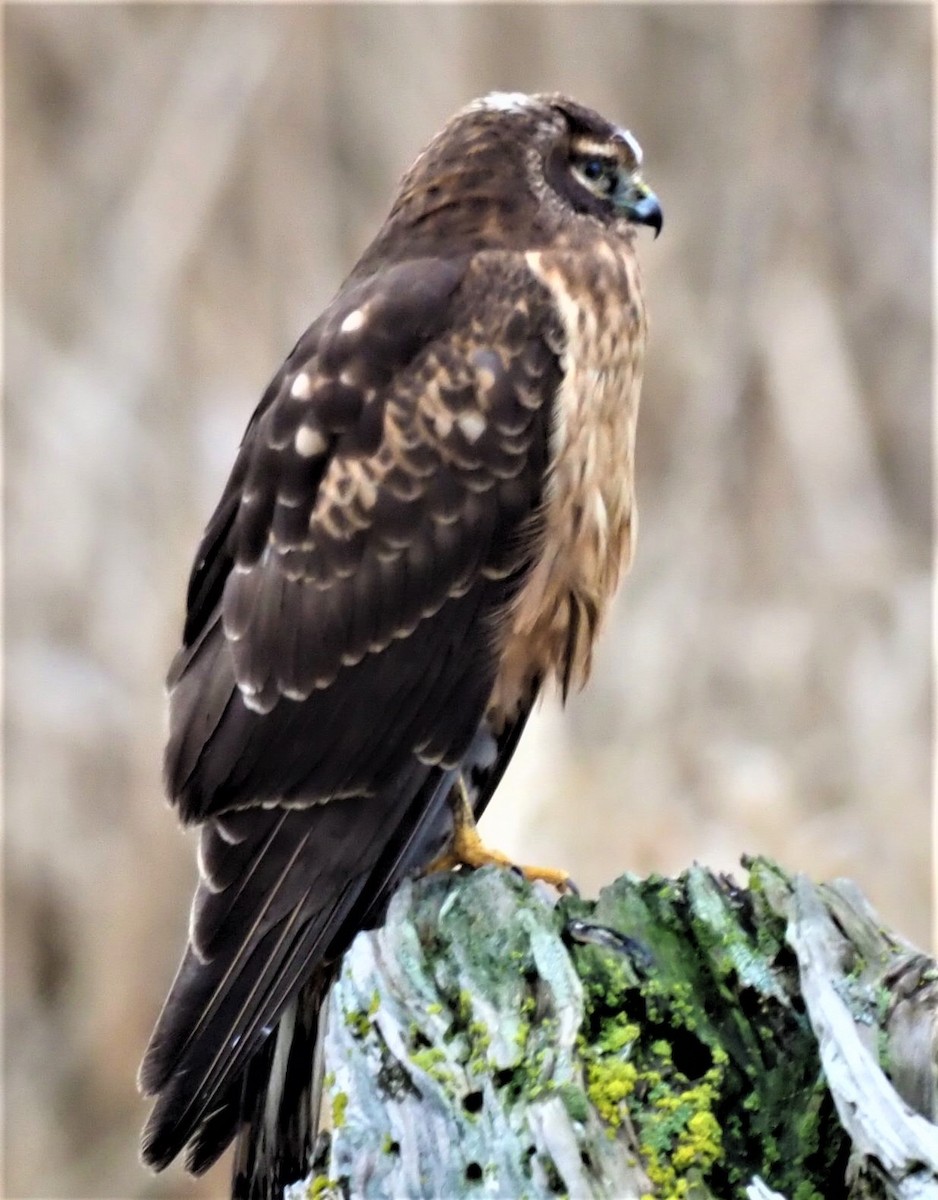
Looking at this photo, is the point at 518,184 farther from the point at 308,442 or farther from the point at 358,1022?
the point at 358,1022

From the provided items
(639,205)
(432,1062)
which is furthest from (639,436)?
(432,1062)

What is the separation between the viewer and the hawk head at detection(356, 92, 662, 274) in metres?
3.16

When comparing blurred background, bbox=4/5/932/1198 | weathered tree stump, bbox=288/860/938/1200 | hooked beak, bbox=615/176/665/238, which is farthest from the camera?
blurred background, bbox=4/5/932/1198

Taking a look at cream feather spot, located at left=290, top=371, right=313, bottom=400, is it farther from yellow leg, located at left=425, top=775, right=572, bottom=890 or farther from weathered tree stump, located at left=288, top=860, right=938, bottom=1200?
A: weathered tree stump, located at left=288, top=860, right=938, bottom=1200

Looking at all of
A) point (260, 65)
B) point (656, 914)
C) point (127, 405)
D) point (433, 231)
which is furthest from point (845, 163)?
point (656, 914)

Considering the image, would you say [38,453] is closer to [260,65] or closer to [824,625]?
[260,65]

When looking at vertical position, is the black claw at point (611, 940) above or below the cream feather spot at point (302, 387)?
below

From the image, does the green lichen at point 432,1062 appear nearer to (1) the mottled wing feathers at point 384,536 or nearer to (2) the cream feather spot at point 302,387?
(1) the mottled wing feathers at point 384,536

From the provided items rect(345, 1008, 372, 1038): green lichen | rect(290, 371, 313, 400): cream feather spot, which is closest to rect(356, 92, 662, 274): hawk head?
rect(290, 371, 313, 400): cream feather spot

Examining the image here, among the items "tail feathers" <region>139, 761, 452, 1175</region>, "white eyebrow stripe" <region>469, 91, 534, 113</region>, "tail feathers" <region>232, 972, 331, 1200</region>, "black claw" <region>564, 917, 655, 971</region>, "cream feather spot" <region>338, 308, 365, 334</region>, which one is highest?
"white eyebrow stripe" <region>469, 91, 534, 113</region>

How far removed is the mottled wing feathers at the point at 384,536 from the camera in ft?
9.59

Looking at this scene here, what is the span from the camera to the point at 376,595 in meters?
2.98

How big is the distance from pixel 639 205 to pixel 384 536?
0.84 metres

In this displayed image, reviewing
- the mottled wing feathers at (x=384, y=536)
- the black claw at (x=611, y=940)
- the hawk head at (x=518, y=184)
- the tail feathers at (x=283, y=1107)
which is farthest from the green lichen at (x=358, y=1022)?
the hawk head at (x=518, y=184)
